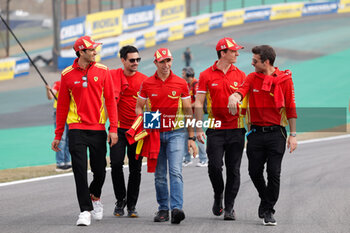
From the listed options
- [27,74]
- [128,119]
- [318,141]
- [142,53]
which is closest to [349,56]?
[142,53]

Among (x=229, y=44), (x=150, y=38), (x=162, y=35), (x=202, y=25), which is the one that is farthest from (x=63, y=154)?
(x=202, y=25)

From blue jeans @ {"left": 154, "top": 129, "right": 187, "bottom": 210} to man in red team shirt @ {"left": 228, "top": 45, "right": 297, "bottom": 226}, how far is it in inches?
→ 33.7

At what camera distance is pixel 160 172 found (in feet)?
27.4

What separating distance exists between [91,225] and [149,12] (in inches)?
1278

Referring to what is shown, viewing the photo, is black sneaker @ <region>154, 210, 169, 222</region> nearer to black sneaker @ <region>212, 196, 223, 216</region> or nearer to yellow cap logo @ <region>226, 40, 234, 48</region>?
black sneaker @ <region>212, 196, 223, 216</region>

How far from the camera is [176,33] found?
134 ft

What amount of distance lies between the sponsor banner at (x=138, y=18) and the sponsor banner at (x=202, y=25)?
12.1ft

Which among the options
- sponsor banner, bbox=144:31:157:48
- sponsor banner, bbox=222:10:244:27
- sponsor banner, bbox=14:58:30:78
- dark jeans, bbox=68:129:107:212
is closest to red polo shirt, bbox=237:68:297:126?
dark jeans, bbox=68:129:107:212

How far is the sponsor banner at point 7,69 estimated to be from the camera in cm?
3033

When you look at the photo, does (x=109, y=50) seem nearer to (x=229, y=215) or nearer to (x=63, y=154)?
(x=63, y=154)

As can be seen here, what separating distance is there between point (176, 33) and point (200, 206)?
106ft

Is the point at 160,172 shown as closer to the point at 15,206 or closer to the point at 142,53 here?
the point at 15,206

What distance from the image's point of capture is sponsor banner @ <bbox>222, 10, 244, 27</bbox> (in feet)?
149

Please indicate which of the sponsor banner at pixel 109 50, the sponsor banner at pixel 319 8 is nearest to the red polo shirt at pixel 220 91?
the sponsor banner at pixel 109 50
